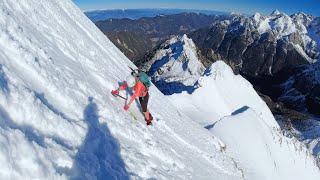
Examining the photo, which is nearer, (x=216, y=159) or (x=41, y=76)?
(x=41, y=76)

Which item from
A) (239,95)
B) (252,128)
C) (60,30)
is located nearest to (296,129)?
(239,95)

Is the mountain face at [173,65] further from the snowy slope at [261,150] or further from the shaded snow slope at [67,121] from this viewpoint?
the shaded snow slope at [67,121]

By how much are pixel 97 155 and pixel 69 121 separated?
132cm

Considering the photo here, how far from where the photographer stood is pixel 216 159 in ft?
80.9

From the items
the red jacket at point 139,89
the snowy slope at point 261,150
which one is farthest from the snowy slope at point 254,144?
the red jacket at point 139,89

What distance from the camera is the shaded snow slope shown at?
384 inches

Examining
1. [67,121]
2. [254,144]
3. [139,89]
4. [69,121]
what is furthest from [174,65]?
[67,121]

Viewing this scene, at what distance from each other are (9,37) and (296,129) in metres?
73.9

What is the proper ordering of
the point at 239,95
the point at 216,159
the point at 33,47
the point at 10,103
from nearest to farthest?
the point at 10,103 → the point at 33,47 → the point at 216,159 → the point at 239,95

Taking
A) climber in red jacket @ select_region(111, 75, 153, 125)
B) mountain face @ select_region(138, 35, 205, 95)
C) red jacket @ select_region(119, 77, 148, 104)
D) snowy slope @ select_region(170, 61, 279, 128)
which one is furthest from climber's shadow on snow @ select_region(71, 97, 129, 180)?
mountain face @ select_region(138, 35, 205, 95)

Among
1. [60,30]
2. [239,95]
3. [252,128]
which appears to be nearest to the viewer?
[60,30]

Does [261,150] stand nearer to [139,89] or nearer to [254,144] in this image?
[254,144]

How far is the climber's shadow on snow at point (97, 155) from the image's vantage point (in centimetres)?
1078

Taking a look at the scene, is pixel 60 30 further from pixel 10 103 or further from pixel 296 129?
pixel 296 129
